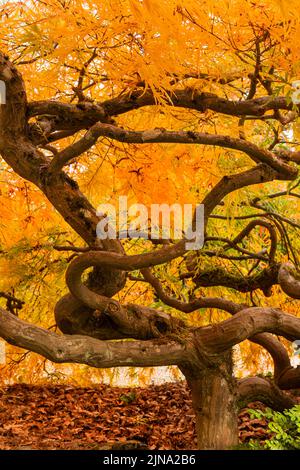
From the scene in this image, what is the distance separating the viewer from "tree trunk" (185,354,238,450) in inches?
117

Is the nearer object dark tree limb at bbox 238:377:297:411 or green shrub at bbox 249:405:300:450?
green shrub at bbox 249:405:300:450

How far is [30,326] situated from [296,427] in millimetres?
1290

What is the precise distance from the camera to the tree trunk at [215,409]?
2.97 meters
